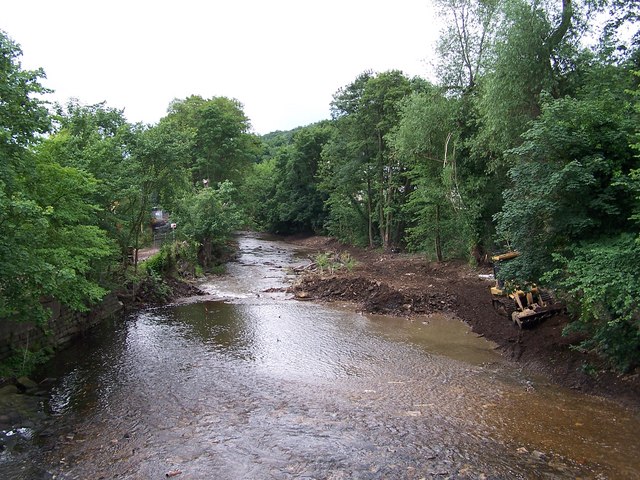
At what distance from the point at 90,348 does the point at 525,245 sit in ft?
39.2

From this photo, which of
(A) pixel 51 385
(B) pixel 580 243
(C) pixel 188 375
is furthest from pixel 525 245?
(A) pixel 51 385

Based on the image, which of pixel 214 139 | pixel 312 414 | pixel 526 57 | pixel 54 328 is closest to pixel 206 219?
pixel 214 139

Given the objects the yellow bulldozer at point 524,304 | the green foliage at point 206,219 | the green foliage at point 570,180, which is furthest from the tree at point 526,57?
the green foliage at point 206,219

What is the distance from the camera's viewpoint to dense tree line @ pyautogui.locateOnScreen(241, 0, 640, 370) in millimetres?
7863

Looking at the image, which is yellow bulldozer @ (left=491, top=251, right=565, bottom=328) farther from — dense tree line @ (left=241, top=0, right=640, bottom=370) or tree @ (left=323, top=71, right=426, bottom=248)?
tree @ (left=323, top=71, right=426, bottom=248)

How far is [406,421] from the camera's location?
6969 mm

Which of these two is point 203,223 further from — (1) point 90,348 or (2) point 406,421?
(2) point 406,421

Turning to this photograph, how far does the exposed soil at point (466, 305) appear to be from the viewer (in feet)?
27.2

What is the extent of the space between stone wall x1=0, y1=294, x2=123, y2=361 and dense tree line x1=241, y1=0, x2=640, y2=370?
38.2ft

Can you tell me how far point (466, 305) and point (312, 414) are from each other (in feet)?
30.8

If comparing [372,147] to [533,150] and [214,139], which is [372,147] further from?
[533,150]

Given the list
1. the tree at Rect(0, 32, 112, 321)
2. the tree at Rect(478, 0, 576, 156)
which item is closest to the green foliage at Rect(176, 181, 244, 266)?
the tree at Rect(0, 32, 112, 321)

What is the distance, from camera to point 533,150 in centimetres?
912

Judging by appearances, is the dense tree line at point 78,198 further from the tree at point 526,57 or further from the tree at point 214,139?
the tree at point 526,57
